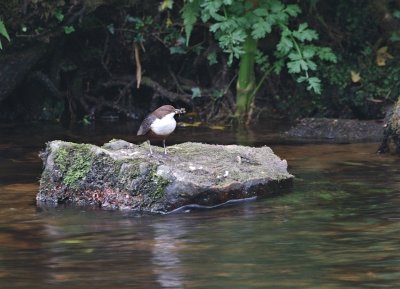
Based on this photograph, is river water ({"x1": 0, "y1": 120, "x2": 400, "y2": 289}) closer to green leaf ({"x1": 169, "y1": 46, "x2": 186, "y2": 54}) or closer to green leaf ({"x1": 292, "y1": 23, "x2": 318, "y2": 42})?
green leaf ({"x1": 292, "y1": 23, "x2": 318, "y2": 42})

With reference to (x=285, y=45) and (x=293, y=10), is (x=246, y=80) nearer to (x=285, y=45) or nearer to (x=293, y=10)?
(x=285, y=45)

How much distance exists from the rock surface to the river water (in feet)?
6.96

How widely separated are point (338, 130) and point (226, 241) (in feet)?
16.6

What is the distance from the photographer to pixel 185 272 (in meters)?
4.94

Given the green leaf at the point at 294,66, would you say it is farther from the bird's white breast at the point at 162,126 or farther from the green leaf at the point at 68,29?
the bird's white breast at the point at 162,126

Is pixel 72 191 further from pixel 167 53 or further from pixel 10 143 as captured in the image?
pixel 167 53

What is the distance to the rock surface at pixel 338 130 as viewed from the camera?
33.7ft

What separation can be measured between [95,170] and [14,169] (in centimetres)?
193

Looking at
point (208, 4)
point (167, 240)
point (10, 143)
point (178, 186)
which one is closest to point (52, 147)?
point (178, 186)

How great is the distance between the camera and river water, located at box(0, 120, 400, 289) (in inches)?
189

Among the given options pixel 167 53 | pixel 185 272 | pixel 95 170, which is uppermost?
pixel 167 53

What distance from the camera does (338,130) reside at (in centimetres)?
1044

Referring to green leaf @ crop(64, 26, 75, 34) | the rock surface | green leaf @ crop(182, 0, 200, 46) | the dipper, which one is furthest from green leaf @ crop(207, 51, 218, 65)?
the dipper

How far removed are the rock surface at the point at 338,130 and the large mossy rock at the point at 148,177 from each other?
3.04 metres
